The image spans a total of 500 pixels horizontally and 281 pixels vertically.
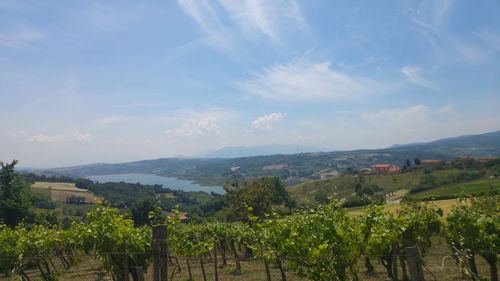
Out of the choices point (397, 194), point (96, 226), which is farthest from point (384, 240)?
point (397, 194)

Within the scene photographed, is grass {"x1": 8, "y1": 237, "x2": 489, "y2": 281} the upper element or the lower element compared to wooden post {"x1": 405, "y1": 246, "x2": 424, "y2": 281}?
lower

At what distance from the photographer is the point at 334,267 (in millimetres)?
8078

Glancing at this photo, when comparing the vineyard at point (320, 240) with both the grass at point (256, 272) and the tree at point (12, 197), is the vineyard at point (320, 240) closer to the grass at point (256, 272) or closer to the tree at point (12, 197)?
the grass at point (256, 272)

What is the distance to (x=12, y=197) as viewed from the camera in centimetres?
3916

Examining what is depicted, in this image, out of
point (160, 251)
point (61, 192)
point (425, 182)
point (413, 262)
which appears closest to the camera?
point (413, 262)

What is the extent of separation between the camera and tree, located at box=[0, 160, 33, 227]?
124 ft

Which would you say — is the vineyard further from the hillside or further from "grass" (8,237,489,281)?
the hillside

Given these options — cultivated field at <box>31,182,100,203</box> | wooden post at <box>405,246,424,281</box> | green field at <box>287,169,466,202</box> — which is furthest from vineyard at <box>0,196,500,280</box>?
cultivated field at <box>31,182,100,203</box>

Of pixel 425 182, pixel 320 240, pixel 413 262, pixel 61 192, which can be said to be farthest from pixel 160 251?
pixel 61 192

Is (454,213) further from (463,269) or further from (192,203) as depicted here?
(192,203)

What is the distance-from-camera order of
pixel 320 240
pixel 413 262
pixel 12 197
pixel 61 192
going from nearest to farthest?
pixel 413 262 < pixel 320 240 < pixel 12 197 < pixel 61 192

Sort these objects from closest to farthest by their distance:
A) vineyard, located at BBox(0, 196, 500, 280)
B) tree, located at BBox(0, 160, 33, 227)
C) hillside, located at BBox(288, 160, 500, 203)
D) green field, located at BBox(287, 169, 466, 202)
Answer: vineyard, located at BBox(0, 196, 500, 280) < tree, located at BBox(0, 160, 33, 227) < hillside, located at BBox(288, 160, 500, 203) < green field, located at BBox(287, 169, 466, 202)

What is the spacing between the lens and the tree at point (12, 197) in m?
37.7

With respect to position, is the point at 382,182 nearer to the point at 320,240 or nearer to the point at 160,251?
the point at 320,240
